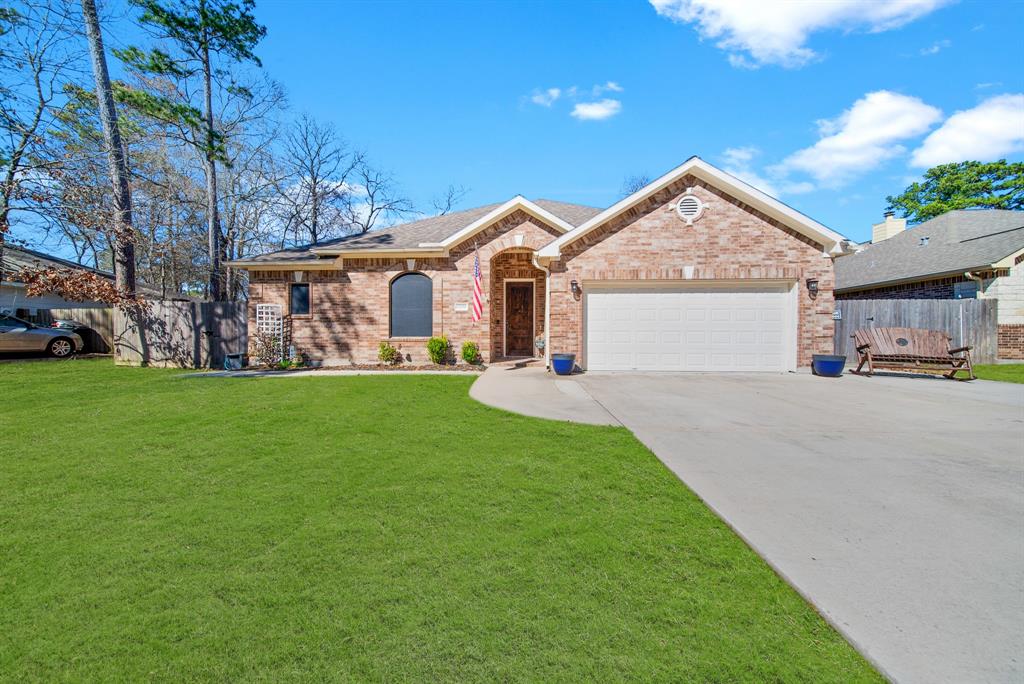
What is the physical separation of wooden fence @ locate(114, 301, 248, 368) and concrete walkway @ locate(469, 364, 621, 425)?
A: 8.72m

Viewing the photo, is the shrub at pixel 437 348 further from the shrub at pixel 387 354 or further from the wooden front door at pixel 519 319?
the wooden front door at pixel 519 319

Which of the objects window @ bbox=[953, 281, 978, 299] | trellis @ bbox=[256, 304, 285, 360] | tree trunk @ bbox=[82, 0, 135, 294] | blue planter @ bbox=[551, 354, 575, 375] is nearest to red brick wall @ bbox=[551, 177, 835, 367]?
blue planter @ bbox=[551, 354, 575, 375]

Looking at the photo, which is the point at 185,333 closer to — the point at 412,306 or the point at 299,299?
the point at 299,299

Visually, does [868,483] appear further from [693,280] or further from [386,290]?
[386,290]

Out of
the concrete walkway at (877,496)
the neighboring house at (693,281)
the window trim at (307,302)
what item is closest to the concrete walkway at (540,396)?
the concrete walkway at (877,496)

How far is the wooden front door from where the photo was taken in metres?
15.3

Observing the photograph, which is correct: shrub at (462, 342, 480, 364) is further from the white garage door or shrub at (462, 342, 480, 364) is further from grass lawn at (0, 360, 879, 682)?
grass lawn at (0, 360, 879, 682)

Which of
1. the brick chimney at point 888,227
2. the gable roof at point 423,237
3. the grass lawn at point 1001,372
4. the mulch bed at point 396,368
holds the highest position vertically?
the brick chimney at point 888,227

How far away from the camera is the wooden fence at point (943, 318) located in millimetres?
14695

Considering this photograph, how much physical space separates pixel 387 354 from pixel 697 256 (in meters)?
9.31

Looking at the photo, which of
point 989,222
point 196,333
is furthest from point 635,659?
point 989,222

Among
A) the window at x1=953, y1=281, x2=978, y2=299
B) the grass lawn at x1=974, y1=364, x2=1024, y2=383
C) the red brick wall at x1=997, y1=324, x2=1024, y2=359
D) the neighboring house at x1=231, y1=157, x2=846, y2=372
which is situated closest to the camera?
the grass lawn at x1=974, y1=364, x2=1024, y2=383

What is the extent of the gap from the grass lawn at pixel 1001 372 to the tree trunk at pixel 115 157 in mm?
24452

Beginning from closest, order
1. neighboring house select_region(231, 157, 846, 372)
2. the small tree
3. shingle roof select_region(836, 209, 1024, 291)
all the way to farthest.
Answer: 1. neighboring house select_region(231, 157, 846, 372)
2. shingle roof select_region(836, 209, 1024, 291)
3. the small tree
